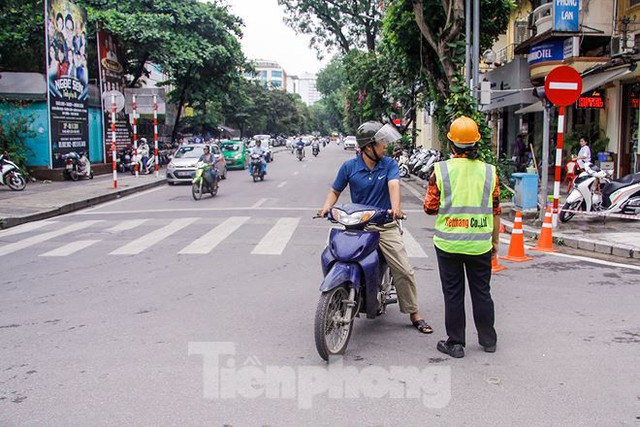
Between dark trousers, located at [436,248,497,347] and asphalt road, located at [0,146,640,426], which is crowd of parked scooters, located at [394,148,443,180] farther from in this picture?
dark trousers, located at [436,248,497,347]

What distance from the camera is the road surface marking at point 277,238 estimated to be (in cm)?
940

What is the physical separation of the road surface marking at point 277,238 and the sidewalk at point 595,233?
13.3 ft

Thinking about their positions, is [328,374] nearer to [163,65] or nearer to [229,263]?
[229,263]

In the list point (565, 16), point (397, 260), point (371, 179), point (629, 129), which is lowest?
point (397, 260)

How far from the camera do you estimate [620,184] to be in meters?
11.6

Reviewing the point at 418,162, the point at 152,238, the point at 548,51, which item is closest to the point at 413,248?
the point at 152,238

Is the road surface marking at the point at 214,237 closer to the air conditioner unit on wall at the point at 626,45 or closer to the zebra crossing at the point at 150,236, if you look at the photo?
the zebra crossing at the point at 150,236

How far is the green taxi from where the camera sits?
3127 cm

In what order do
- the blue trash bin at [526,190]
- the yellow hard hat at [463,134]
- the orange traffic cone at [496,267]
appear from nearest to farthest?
the yellow hard hat at [463,134]
the orange traffic cone at [496,267]
the blue trash bin at [526,190]

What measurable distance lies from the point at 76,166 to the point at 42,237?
41.3ft

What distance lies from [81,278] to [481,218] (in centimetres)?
503

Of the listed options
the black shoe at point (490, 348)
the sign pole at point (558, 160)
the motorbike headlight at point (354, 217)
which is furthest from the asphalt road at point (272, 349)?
the sign pole at point (558, 160)

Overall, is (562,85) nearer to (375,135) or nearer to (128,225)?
(375,135)

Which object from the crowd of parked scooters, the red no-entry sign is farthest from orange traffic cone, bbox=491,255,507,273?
the crowd of parked scooters
